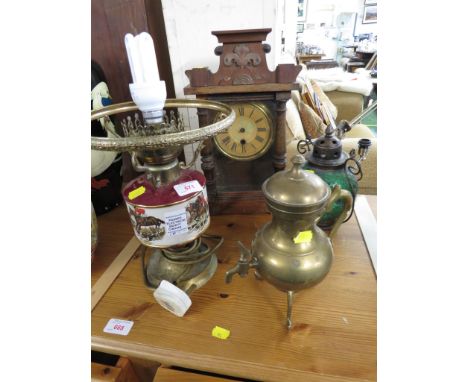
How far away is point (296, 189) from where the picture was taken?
0.48m

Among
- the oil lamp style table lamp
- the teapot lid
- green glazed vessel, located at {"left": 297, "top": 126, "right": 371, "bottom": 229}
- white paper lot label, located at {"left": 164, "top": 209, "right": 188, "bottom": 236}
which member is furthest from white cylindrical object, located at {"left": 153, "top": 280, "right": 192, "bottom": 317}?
green glazed vessel, located at {"left": 297, "top": 126, "right": 371, "bottom": 229}

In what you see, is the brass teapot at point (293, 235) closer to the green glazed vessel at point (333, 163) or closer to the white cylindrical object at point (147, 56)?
the green glazed vessel at point (333, 163)

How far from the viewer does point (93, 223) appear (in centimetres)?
73

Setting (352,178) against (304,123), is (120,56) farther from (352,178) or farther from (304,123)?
(304,123)

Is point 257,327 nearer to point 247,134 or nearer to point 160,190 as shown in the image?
point 160,190

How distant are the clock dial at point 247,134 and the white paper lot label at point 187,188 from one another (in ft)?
0.87

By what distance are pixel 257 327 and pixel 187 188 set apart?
324 millimetres

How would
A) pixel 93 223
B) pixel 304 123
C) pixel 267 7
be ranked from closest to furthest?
pixel 93 223 → pixel 267 7 → pixel 304 123

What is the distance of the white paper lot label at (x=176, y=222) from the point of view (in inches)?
23.7

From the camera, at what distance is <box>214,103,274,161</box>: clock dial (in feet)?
2.69

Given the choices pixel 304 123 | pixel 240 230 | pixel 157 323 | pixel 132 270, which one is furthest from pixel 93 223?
pixel 304 123

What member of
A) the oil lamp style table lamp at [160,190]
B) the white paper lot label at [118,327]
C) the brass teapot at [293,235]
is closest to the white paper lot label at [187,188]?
the oil lamp style table lamp at [160,190]

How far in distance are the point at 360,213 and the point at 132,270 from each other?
71cm

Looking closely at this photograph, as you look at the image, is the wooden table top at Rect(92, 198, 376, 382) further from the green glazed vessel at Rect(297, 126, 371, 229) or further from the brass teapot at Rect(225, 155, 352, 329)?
the green glazed vessel at Rect(297, 126, 371, 229)
